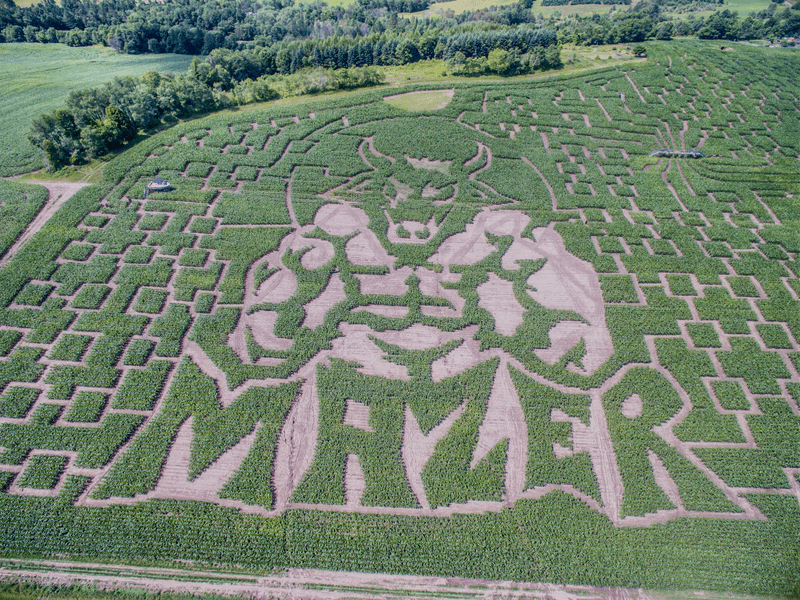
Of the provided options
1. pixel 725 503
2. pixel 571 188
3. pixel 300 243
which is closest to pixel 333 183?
pixel 300 243

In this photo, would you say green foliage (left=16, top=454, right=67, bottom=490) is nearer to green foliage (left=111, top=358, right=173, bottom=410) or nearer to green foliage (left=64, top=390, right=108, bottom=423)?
green foliage (left=64, top=390, right=108, bottom=423)

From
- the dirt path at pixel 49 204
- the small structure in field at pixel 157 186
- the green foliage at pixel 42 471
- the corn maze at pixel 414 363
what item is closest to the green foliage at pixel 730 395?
the corn maze at pixel 414 363

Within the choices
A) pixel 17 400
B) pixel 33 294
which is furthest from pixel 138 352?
pixel 33 294

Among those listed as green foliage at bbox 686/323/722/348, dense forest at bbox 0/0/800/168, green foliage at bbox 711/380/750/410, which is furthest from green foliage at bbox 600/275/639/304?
dense forest at bbox 0/0/800/168

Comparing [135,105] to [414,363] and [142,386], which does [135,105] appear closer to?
[142,386]

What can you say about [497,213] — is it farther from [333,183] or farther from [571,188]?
[333,183]

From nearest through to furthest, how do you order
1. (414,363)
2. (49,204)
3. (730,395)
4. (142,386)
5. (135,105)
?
(142,386) < (730,395) < (414,363) < (49,204) < (135,105)
